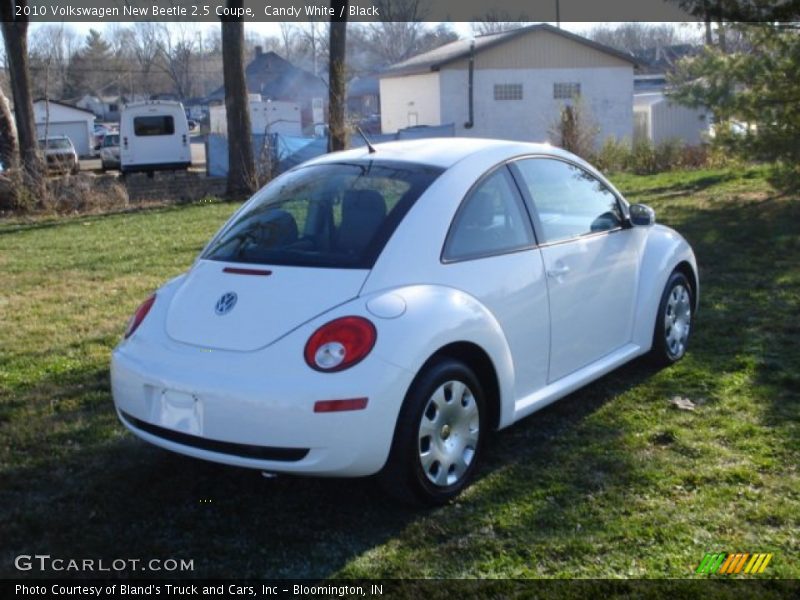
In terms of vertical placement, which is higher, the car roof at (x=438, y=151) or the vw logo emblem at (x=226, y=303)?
the car roof at (x=438, y=151)

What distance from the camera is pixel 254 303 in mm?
4391

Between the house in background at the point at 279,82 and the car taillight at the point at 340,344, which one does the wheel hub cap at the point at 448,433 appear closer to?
the car taillight at the point at 340,344

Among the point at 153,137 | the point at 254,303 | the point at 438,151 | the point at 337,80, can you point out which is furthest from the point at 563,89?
the point at 254,303

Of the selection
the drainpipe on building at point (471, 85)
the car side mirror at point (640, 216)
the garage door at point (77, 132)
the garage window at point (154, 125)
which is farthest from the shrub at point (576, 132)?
the garage door at point (77, 132)

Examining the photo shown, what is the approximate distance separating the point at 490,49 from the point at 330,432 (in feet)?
117

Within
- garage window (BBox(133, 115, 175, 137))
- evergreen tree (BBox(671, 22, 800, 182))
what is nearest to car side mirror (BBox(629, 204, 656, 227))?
evergreen tree (BBox(671, 22, 800, 182))

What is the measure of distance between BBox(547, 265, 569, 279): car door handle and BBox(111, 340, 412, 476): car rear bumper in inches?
52.7

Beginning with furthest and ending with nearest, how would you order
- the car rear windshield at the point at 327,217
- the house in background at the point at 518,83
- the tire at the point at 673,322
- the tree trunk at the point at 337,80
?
the house in background at the point at 518,83
the tree trunk at the point at 337,80
the tire at the point at 673,322
the car rear windshield at the point at 327,217

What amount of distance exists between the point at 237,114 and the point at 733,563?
19.0m

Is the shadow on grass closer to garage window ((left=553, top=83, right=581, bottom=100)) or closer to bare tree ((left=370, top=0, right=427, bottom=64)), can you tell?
garage window ((left=553, top=83, right=581, bottom=100))

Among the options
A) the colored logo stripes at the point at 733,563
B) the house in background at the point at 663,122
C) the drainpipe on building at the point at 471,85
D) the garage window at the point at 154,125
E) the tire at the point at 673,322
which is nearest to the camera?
the colored logo stripes at the point at 733,563

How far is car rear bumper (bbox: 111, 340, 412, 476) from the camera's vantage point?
3986 mm

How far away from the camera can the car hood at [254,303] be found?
4238 millimetres

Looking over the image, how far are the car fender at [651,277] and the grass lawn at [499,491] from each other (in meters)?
0.34
